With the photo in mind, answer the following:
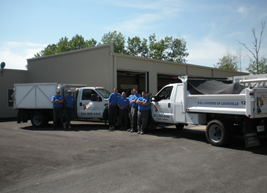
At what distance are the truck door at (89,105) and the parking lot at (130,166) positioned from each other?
147 inches

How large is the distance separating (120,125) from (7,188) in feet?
24.3

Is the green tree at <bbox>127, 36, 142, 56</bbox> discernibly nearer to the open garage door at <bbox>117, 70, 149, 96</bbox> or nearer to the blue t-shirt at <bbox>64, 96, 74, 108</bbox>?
the open garage door at <bbox>117, 70, 149, 96</bbox>

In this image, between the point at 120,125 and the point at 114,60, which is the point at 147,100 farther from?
the point at 114,60

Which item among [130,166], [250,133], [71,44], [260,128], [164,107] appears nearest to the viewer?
[130,166]

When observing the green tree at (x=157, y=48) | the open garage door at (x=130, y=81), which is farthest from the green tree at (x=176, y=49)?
the open garage door at (x=130, y=81)

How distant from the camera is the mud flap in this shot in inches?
272

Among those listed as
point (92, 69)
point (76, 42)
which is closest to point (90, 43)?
point (76, 42)

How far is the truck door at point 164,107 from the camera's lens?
9500 millimetres

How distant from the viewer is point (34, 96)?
494 inches

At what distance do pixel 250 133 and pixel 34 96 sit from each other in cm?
1036

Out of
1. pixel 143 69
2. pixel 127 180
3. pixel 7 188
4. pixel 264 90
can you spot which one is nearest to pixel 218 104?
pixel 264 90

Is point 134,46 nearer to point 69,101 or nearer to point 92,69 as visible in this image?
point 92,69

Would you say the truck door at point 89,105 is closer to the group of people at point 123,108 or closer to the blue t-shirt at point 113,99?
the group of people at point 123,108

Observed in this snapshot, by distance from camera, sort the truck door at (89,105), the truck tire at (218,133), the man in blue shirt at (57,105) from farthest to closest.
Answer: the truck door at (89,105)
the man in blue shirt at (57,105)
the truck tire at (218,133)
